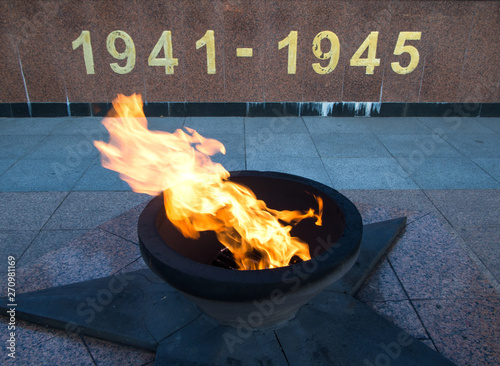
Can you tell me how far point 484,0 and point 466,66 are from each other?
4.02ft

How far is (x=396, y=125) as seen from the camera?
303 inches

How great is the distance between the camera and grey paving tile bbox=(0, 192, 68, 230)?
408 cm

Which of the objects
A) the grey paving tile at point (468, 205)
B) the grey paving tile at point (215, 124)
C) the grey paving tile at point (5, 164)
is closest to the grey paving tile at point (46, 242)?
the grey paving tile at point (5, 164)

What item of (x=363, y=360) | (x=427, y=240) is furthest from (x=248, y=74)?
(x=363, y=360)

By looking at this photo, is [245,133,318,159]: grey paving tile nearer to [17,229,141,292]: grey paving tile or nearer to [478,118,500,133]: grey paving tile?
[17,229,141,292]: grey paving tile

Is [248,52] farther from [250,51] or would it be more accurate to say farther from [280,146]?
[280,146]

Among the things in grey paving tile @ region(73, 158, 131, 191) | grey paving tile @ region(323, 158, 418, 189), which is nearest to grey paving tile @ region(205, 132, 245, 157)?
grey paving tile @ region(323, 158, 418, 189)

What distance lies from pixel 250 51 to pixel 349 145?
9.26 feet

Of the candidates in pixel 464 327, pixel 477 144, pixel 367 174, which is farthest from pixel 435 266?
pixel 477 144

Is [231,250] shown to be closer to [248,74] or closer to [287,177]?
[287,177]

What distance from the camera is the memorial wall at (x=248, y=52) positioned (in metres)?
7.42

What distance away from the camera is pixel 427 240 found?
366 centimetres

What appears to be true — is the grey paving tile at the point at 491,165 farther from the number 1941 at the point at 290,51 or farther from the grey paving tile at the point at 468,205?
the number 1941 at the point at 290,51

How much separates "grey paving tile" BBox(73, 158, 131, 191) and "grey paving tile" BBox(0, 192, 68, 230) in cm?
31
